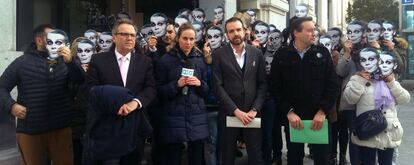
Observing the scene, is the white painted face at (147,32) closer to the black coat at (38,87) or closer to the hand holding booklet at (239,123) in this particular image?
the black coat at (38,87)

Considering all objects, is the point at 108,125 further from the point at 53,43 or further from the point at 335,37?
the point at 335,37

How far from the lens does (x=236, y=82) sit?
16.6ft

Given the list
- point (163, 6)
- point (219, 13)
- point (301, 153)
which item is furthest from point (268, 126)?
point (163, 6)

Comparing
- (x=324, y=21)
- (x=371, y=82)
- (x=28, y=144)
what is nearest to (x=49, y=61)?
(x=28, y=144)

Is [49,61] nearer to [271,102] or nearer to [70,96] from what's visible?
[70,96]

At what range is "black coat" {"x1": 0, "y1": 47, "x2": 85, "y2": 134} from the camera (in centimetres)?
480

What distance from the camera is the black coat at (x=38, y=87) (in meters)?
4.80

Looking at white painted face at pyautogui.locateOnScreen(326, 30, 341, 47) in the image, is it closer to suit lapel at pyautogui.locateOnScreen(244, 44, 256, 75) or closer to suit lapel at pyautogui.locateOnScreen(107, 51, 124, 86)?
suit lapel at pyautogui.locateOnScreen(244, 44, 256, 75)

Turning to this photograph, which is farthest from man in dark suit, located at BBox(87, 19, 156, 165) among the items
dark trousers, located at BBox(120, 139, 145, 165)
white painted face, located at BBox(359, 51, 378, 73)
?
white painted face, located at BBox(359, 51, 378, 73)

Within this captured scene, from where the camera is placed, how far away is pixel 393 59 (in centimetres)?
513

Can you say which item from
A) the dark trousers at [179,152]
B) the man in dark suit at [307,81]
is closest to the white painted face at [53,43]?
the dark trousers at [179,152]

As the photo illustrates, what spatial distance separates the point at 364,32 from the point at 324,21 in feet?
47.7

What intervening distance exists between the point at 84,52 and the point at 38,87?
63 centimetres

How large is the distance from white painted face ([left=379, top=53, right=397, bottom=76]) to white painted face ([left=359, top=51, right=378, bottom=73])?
0.21 ft
